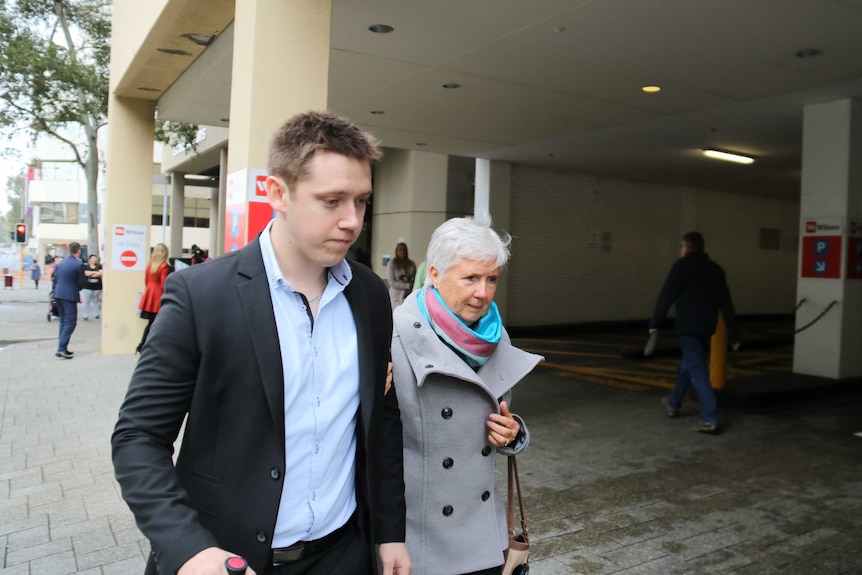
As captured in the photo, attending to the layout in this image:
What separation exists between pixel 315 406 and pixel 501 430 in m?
0.76

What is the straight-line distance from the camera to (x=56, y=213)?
70500 millimetres

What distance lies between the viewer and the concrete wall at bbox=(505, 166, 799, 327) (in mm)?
16578

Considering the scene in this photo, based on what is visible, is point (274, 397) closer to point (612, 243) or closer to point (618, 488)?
point (618, 488)

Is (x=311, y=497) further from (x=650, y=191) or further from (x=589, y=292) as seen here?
(x=650, y=191)

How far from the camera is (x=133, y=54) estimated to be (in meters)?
9.78

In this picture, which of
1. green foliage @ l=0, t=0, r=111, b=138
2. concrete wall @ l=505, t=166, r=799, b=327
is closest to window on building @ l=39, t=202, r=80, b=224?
green foliage @ l=0, t=0, r=111, b=138

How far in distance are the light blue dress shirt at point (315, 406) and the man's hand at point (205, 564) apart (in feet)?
0.82

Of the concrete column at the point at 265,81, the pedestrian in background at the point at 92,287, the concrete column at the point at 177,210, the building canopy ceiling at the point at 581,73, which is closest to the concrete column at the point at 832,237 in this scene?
the building canopy ceiling at the point at 581,73

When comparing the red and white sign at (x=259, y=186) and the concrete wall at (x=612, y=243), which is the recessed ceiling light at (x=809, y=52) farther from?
the concrete wall at (x=612, y=243)

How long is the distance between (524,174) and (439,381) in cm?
1463

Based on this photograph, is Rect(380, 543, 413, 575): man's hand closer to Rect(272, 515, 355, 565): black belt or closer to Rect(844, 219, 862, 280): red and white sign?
Rect(272, 515, 355, 565): black belt

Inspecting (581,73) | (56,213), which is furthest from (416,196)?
(56,213)

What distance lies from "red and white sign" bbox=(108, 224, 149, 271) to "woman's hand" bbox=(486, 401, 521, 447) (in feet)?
37.6

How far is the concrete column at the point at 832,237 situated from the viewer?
31.0ft
